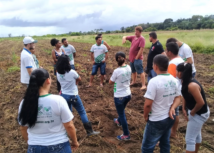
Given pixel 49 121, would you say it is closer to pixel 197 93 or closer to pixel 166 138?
pixel 166 138

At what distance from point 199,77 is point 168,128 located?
20.1ft

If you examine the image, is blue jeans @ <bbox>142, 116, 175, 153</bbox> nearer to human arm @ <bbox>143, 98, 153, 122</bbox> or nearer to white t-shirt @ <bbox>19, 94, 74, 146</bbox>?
human arm @ <bbox>143, 98, 153, 122</bbox>

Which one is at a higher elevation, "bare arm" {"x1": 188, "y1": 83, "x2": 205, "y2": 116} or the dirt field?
"bare arm" {"x1": 188, "y1": 83, "x2": 205, "y2": 116}

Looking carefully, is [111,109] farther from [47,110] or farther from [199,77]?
[199,77]

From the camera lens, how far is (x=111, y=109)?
197 inches

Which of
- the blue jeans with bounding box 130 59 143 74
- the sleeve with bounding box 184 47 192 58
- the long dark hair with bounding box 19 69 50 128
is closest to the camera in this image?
the long dark hair with bounding box 19 69 50 128

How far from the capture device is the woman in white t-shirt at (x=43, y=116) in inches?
72.9

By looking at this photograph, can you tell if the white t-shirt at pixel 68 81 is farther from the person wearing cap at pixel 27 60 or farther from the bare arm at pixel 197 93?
the bare arm at pixel 197 93

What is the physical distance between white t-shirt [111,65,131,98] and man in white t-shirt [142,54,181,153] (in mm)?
935

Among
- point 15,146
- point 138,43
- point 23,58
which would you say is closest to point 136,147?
point 15,146

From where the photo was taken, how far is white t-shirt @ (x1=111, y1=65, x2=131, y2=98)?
328cm

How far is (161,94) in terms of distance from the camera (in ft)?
7.62

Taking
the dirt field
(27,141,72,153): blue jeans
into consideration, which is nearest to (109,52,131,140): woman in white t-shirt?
the dirt field

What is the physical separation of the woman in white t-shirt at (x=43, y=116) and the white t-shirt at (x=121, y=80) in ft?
4.89
